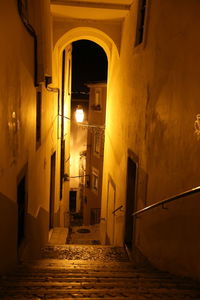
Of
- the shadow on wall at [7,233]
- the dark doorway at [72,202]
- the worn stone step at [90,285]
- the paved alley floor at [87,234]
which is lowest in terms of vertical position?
the paved alley floor at [87,234]

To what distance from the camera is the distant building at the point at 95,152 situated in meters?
18.8

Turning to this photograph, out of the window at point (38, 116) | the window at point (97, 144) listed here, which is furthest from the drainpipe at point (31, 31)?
the window at point (97, 144)

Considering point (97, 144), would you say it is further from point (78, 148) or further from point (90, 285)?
point (90, 285)

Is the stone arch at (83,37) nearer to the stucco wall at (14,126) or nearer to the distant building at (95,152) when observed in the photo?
the stucco wall at (14,126)

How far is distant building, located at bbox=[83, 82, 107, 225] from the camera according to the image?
61.6 ft

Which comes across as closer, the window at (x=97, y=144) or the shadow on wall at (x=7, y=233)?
the shadow on wall at (x=7, y=233)

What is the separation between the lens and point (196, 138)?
151 inches

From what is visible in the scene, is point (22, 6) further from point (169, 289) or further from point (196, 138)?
point (169, 289)

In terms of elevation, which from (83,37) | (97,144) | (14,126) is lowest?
(14,126)

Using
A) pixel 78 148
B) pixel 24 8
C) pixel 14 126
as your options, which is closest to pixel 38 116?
pixel 24 8

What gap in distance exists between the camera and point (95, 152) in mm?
20453

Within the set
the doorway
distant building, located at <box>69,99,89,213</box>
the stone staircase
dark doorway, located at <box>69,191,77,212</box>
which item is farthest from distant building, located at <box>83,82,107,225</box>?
the stone staircase

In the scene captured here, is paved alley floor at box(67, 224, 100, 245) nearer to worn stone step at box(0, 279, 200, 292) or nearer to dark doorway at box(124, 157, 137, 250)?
dark doorway at box(124, 157, 137, 250)

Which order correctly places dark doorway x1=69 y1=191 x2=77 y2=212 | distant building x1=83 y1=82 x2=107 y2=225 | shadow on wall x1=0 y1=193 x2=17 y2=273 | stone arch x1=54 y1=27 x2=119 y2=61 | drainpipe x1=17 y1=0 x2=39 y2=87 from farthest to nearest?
dark doorway x1=69 y1=191 x2=77 y2=212, distant building x1=83 y1=82 x2=107 y2=225, stone arch x1=54 y1=27 x2=119 y2=61, drainpipe x1=17 y1=0 x2=39 y2=87, shadow on wall x1=0 y1=193 x2=17 y2=273
